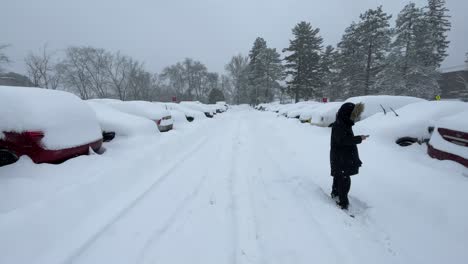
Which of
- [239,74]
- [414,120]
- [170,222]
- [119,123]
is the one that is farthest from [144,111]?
[239,74]

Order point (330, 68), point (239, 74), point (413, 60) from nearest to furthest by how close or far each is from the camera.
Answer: point (413, 60), point (330, 68), point (239, 74)

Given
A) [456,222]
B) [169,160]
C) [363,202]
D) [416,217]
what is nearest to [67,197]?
[169,160]

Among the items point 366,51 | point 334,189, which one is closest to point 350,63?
point 366,51

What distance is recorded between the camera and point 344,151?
305 cm

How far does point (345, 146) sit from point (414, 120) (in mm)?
3818

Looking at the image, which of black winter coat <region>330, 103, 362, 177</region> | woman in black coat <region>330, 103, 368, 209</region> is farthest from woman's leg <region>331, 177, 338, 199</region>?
black winter coat <region>330, 103, 362, 177</region>

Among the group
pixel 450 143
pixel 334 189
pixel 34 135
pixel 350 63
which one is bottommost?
pixel 334 189

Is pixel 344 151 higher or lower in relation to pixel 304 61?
lower

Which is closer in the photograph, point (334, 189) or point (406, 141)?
point (334, 189)

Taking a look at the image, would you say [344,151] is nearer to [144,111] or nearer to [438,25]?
[144,111]

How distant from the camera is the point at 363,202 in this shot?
10.8 feet

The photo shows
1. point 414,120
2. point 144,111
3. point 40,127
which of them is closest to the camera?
point 40,127

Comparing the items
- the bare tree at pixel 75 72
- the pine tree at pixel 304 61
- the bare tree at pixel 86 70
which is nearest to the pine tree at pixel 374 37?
the pine tree at pixel 304 61

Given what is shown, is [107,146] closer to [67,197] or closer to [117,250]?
[67,197]
